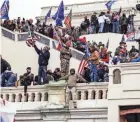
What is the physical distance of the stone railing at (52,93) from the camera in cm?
2708

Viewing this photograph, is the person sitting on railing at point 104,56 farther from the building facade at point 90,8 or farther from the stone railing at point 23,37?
the building facade at point 90,8

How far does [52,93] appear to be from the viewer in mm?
27625

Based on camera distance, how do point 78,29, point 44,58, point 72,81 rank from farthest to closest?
point 78,29, point 44,58, point 72,81

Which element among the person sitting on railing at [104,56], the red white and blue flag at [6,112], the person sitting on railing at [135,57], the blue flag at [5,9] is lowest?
the red white and blue flag at [6,112]

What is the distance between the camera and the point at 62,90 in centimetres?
2745

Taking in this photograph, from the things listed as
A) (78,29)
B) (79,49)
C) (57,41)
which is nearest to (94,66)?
(79,49)

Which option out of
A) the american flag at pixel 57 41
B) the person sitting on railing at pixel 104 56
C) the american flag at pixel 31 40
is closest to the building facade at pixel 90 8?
the american flag at pixel 57 41

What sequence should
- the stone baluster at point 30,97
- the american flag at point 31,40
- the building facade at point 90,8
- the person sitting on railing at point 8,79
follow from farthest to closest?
the building facade at point 90,8, the american flag at point 31,40, the person sitting on railing at point 8,79, the stone baluster at point 30,97

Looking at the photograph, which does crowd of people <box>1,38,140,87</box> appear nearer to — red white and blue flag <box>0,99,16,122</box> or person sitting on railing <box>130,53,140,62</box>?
person sitting on railing <box>130,53,140,62</box>

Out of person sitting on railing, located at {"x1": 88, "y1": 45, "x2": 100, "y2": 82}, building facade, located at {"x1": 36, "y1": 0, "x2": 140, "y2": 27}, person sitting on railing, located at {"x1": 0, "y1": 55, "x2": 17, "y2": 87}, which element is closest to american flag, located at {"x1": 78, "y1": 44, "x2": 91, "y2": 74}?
person sitting on railing, located at {"x1": 88, "y1": 45, "x2": 100, "y2": 82}

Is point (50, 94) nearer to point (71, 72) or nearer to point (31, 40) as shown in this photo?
point (71, 72)

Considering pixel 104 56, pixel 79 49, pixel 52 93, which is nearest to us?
pixel 52 93

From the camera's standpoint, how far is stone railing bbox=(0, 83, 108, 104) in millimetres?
27078

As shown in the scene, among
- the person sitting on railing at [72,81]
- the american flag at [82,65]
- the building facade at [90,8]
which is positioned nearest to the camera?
the person sitting on railing at [72,81]
